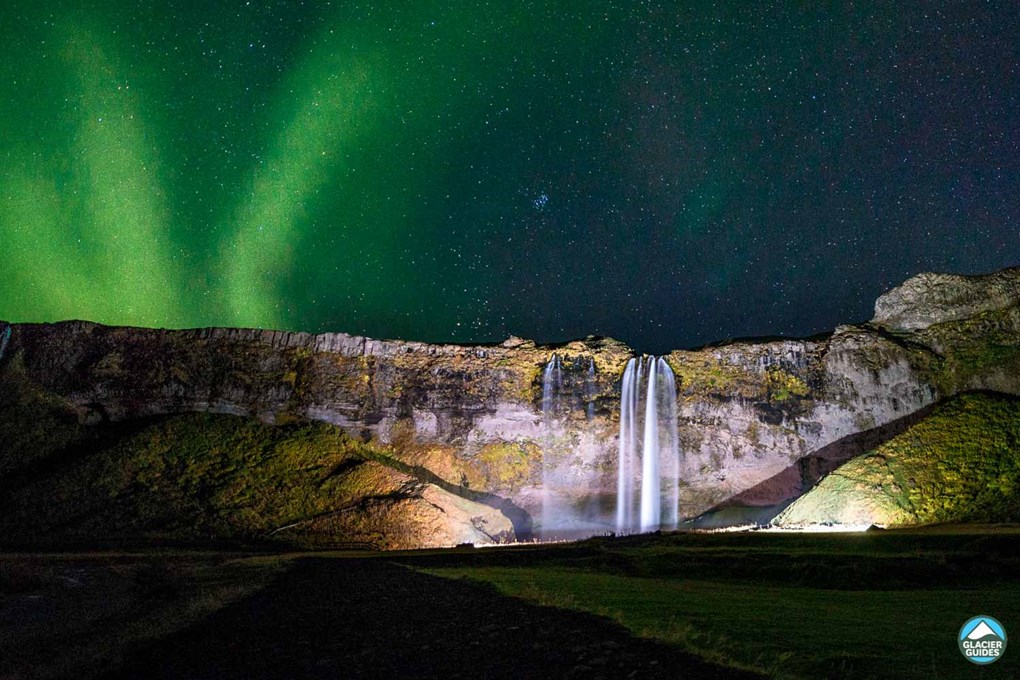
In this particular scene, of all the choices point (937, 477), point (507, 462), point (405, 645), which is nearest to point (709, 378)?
point (937, 477)

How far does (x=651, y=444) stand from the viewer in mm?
58469

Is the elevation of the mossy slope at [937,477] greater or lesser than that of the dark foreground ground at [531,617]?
greater

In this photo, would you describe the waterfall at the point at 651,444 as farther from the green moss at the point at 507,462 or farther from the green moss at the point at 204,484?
the green moss at the point at 204,484

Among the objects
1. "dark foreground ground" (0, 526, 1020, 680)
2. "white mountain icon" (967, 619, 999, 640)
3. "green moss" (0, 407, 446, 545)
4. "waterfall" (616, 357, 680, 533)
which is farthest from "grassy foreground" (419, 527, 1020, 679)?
"waterfall" (616, 357, 680, 533)

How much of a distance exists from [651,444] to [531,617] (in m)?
47.1

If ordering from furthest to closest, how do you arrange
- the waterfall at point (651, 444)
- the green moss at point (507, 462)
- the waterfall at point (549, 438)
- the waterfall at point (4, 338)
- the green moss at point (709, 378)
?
the waterfall at point (4, 338) < the waterfall at point (549, 438) < the green moss at point (507, 462) < the waterfall at point (651, 444) < the green moss at point (709, 378)

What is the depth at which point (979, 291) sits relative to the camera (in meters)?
57.3

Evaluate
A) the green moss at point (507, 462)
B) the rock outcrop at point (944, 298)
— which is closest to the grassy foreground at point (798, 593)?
the green moss at point (507, 462)

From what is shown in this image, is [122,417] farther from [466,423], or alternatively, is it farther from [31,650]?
[31,650]

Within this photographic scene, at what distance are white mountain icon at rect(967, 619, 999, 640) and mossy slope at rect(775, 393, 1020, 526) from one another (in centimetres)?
3716

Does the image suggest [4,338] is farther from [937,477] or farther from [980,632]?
[937,477]

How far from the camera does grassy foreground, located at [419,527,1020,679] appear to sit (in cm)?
907

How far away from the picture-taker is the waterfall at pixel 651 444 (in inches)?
2299

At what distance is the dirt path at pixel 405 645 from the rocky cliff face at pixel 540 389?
1692 inches
